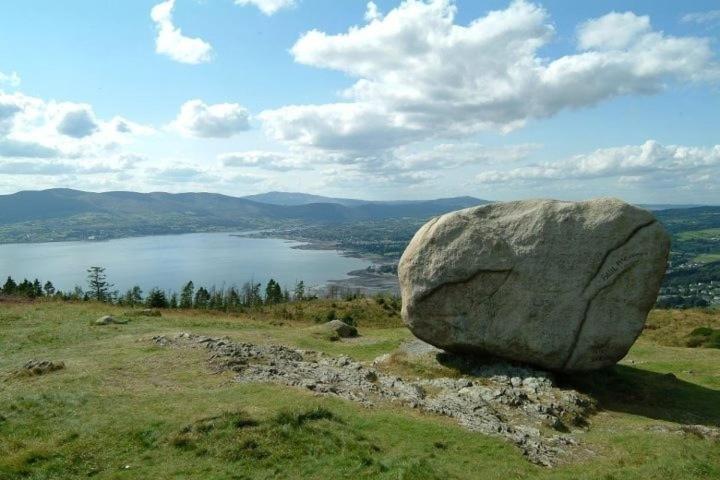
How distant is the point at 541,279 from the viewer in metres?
20.1

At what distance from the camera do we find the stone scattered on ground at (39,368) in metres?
18.7

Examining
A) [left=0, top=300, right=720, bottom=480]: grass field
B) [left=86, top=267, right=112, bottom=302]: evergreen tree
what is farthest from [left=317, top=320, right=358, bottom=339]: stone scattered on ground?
[left=86, top=267, right=112, bottom=302]: evergreen tree

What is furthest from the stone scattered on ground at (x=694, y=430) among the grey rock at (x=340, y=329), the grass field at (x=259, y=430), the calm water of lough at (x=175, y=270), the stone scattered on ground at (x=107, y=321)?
the calm water of lough at (x=175, y=270)

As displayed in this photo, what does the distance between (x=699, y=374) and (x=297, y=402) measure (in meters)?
20.1

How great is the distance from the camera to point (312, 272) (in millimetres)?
164000

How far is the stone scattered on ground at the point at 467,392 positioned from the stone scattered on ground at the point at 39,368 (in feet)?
18.4

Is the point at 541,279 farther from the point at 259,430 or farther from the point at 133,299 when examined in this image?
the point at 133,299

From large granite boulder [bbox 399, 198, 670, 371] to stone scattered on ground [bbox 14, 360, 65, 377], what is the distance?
1373 cm

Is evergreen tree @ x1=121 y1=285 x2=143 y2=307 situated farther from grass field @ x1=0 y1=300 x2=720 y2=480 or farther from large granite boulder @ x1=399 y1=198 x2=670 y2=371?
large granite boulder @ x1=399 y1=198 x2=670 y2=371

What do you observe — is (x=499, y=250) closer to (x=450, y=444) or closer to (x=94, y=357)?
(x=450, y=444)

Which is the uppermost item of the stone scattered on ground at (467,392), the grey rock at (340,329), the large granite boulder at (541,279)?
the large granite boulder at (541,279)

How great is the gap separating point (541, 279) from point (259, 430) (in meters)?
12.4

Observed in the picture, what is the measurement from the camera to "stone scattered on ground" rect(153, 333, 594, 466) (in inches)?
594

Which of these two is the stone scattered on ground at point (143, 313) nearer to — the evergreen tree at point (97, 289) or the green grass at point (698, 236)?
the evergreen tree at point (97, 289)
